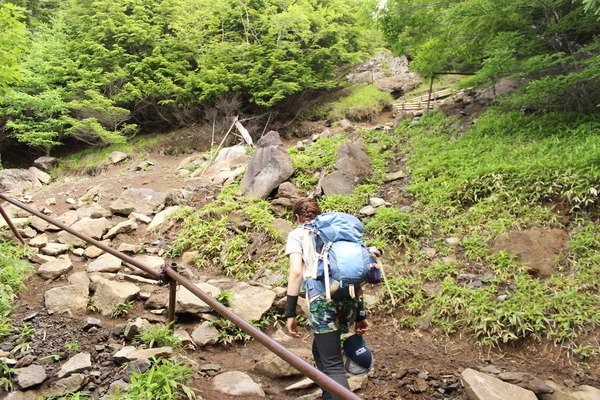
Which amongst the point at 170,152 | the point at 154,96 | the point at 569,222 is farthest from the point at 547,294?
the point at 154,96

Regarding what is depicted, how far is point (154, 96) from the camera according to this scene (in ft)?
48.9

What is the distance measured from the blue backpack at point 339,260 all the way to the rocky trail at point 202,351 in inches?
48.8

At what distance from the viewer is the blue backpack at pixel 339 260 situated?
2412mm

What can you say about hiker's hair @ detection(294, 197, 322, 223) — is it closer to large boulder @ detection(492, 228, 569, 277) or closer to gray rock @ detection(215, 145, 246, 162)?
large boulder @ detection(492, 228, 569, 277)

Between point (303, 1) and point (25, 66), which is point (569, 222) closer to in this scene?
point (303, 1)

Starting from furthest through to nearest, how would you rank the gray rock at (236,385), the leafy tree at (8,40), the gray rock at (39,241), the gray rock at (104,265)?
the gray rock at (39,241)
the gray rock at (104,265)
the leafy tree at (8,40)
the gray rock at (236,385)

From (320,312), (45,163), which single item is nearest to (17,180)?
(45,163)

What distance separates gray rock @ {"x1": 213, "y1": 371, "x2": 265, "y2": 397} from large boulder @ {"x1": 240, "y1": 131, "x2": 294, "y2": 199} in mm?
4953

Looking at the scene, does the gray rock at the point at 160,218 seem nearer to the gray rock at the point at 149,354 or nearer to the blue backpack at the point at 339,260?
the gray rock at the point at 149,354

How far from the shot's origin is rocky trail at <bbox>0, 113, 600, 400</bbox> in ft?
9.27

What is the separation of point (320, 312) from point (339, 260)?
1.38 feet

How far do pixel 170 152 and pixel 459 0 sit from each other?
11.5m

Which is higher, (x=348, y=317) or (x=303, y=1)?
(x=303, y=1)

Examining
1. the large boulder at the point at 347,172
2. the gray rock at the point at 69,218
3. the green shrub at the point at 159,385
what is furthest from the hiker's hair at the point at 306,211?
the gray rock at the point at 69,218
